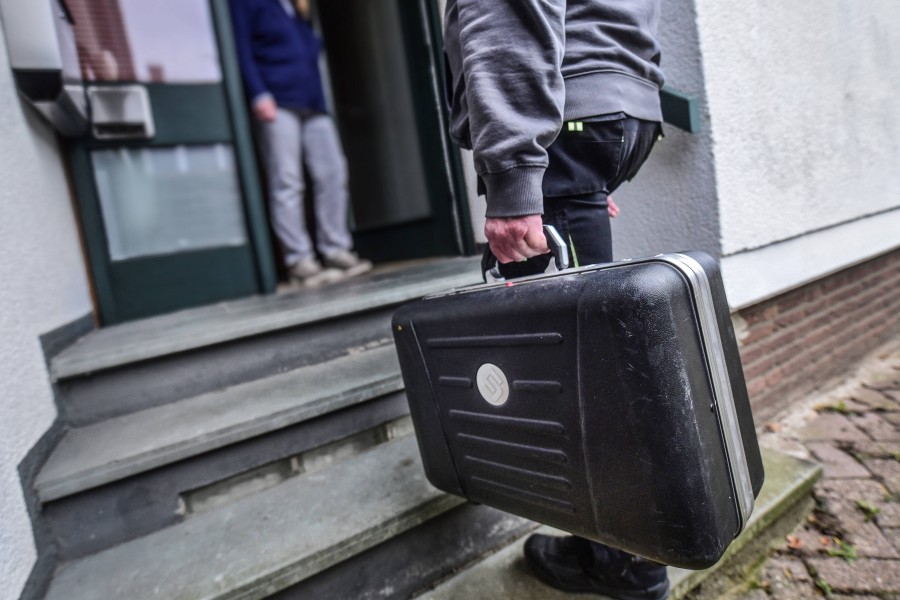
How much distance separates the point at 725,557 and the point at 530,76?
4.02 feet

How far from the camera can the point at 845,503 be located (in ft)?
5.08

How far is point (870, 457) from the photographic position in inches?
69.7

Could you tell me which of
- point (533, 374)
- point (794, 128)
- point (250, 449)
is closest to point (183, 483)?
point (250, 449)

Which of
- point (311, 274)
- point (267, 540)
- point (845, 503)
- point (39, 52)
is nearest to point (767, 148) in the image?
point (845, 503)

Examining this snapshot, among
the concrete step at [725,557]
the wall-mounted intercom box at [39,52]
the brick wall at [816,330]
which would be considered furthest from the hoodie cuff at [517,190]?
the wall-mounted intercom box at [39,52]

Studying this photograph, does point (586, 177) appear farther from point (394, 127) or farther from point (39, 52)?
point (394, 127)

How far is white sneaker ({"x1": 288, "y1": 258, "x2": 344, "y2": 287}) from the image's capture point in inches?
113

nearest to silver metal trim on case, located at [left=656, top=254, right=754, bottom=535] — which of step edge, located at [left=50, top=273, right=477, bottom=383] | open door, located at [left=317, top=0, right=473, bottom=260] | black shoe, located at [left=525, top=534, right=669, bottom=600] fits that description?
black shoe, located at [left=525, top=534, right=669, bottom=600]

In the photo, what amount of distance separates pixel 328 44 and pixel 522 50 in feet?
11.5

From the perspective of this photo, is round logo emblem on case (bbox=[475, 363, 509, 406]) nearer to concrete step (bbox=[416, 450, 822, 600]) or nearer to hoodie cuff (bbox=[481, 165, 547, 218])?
hoodie cuff (bbox=[481, 165, 547, 218])

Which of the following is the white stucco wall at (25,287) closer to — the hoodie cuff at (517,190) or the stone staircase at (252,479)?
the stone staircase at (252,479)

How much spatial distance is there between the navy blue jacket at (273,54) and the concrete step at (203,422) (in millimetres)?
1790

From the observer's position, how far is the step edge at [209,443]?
1.18m

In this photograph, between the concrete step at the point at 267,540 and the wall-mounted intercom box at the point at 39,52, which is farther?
the wall-mounted intercom box at the point at 39,52
